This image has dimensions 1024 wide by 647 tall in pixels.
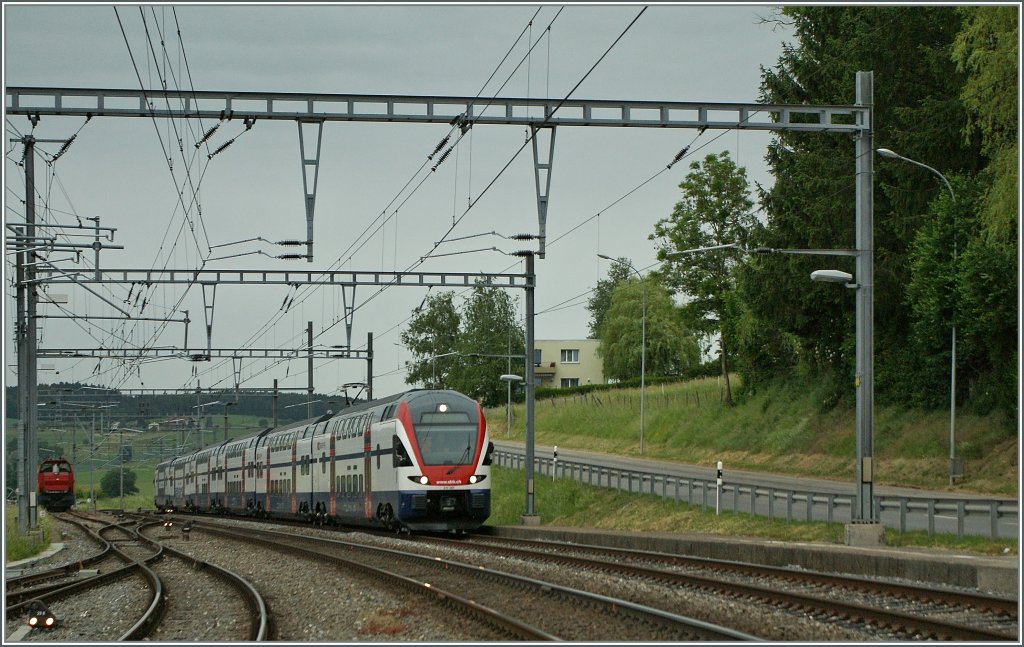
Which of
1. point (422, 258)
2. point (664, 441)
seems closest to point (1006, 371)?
point (422, 258)

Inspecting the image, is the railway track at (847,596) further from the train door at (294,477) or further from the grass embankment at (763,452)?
the train door at (294,477)

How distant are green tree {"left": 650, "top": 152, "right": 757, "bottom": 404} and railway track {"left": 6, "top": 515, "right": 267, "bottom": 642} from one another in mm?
47577

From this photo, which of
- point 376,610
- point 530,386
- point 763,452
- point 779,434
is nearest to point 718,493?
point 530,386

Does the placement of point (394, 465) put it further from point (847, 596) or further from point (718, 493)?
point (847, 596)

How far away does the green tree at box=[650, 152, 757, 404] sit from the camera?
7144 cm

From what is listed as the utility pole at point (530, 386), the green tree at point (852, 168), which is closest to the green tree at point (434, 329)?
the green tree at point (852, 168)

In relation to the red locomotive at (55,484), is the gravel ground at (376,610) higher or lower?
higher

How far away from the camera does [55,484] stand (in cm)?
7719

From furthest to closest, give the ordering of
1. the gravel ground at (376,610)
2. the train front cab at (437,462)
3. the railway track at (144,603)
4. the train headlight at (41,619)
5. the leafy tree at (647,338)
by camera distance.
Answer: the leafy tree at (647,338)
the train front cab at (437,462)
the railway track at (144,603)
the train headlight at (41,619)
the gravel ground at (376,610)

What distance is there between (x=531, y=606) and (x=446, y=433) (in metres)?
16.8

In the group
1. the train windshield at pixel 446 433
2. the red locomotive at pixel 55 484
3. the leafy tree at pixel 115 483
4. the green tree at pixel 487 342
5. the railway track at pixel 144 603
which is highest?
the green tree at pixel 487 342

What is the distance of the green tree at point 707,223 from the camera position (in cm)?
7144

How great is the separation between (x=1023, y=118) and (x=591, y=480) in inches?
1227

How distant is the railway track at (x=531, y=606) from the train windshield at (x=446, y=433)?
24.9 ft
